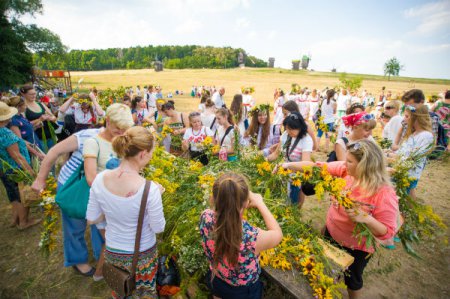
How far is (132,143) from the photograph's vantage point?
1.69m

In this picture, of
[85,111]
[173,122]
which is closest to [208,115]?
[173,122]

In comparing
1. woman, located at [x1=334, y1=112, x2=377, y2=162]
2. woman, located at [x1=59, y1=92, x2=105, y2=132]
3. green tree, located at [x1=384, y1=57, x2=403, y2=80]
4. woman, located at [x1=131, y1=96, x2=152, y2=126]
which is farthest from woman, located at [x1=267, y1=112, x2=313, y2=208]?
green tree, located at [x1=384, y1=57, x2=403, y2=80]

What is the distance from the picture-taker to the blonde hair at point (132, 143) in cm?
170

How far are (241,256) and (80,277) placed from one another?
2814mm

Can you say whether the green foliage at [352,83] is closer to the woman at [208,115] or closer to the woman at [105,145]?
the woman at [208,115]

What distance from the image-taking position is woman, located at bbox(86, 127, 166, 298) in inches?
67.2

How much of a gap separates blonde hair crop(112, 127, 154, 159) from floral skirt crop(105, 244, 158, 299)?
2.88 feet

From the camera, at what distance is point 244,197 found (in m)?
1.47

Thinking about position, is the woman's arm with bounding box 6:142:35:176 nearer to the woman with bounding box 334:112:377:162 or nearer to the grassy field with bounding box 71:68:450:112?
the woman with bounding box 334:112:377:162

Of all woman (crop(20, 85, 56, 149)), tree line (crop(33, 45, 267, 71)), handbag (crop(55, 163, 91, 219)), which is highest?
tree line (crop(33, 45, 267, 71))

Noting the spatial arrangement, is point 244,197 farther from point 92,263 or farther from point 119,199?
point 92,263

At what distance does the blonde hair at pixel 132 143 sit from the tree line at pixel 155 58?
92.7 metres

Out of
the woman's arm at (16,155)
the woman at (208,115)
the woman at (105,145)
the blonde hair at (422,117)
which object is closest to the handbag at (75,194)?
the woman at (105,145)

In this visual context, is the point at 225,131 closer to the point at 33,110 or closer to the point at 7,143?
the point at 7,143
